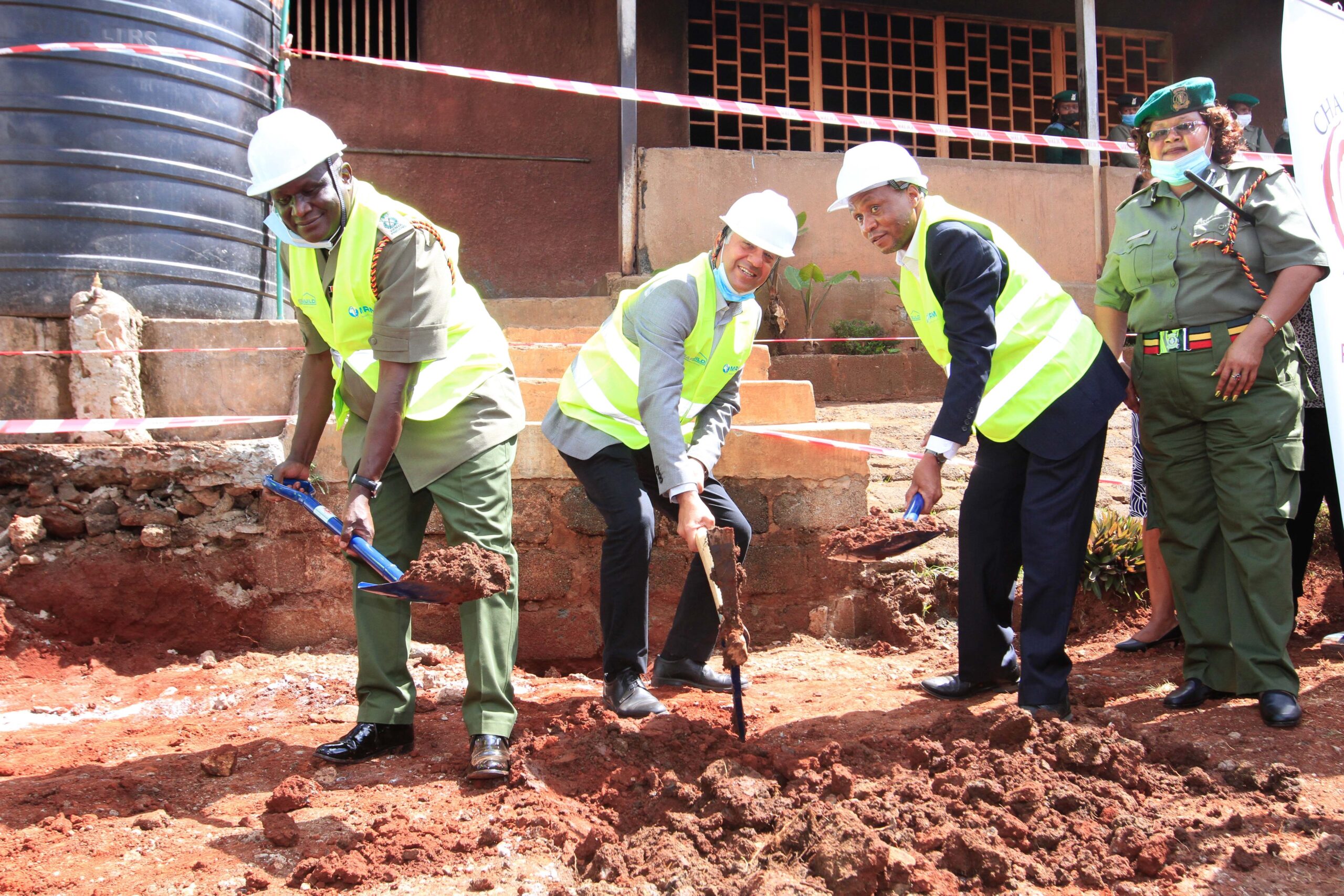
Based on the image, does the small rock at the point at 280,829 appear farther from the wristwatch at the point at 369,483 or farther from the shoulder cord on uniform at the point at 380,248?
the shoulder cord on uniform at the point at 380,248

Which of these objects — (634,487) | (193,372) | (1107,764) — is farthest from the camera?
(193,372)

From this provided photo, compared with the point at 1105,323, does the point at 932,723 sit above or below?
below

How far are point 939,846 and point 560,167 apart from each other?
7095 millimetres

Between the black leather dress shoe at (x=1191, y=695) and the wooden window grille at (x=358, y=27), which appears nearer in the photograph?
the black leather dress shoe at (x=1191, y=695)

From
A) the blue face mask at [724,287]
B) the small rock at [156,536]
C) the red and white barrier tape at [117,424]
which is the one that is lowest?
the small rock at [156,536]

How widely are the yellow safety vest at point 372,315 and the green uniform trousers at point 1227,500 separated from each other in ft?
7.03

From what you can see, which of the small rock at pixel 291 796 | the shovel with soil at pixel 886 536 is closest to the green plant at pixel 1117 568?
the shovel with soil at pixel 886 536

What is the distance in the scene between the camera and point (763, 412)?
4910 mm

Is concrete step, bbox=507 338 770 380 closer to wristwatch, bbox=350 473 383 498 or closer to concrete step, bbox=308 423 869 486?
concrete step, bbox=308 423 869 486

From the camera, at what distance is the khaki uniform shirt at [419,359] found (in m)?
2.88

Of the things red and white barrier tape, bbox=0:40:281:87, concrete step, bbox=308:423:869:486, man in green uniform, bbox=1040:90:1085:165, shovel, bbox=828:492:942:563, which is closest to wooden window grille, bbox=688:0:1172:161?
man in green uniform, bbox=1040:90:1085:165

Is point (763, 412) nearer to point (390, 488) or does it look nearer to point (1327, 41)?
point (390, 488)

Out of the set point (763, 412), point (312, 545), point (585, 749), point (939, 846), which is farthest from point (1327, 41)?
point (312, 545)

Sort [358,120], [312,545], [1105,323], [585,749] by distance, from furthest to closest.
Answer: [358,120] → [312,545] → [1105,323] → [585,749]
